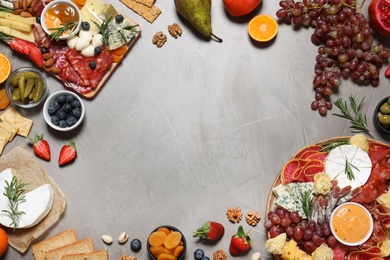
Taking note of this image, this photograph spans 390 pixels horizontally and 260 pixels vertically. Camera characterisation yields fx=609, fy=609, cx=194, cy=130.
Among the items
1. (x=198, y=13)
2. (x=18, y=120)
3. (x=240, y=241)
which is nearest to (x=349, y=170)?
(x=240, y=241)

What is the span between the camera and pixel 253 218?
1957 millimetres

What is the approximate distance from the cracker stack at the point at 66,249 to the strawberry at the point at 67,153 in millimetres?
226

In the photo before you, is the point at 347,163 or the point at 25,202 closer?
the point at 347,163

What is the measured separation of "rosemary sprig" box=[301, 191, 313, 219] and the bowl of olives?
35 centimetres

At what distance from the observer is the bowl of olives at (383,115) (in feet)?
6.30

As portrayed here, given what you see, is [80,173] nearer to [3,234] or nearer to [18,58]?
[3,234]

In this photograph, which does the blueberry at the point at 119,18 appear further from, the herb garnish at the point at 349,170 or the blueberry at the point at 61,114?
the herb garnish at the point at 349,170

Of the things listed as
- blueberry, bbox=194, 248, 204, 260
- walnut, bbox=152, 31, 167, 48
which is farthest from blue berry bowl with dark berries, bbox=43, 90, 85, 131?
blueberry, bbox=194, 248, 204, 260

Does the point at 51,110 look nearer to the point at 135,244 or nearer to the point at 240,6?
the point at 135,244

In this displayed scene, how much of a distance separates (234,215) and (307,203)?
29 centimetres

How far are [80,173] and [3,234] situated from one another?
31 cm

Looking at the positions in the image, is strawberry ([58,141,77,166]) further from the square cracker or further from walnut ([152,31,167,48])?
walnut ([152,31,167,48])

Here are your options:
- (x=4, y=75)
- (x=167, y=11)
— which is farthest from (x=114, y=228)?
(x=167, y=11)

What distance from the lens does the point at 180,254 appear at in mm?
1887
